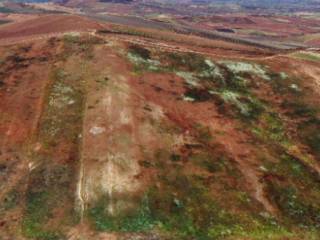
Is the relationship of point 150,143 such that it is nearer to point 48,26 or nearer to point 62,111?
point 62,111

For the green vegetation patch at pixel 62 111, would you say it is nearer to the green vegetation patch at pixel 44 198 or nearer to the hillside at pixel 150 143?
the hillside at pixel 150 143

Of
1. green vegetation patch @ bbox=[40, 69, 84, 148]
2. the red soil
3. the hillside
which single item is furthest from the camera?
the red soil

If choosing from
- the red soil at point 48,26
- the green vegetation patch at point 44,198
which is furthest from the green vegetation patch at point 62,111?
the red soil at point 48,26

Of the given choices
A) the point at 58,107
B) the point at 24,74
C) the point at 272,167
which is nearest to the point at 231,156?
the point at 272,167

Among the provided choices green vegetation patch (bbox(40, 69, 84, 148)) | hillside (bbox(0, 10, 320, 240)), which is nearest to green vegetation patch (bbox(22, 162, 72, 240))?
hillside (bbox(0, 10, 320, 240))

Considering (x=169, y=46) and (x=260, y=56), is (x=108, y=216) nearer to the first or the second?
(x=169, y=46)

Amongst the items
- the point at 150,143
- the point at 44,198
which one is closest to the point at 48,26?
the point at 150,143

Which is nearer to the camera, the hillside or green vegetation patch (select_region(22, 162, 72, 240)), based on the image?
green vegetation patch (select_region(22, 162, 72, 240))

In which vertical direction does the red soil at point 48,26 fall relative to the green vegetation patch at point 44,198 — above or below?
above

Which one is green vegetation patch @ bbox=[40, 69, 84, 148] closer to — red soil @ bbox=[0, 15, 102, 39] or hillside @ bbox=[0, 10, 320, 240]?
hillside @ bbox=[0, 10, 320, 240]

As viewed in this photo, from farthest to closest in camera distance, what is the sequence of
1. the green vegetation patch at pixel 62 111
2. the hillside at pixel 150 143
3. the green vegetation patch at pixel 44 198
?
the green vegetation patch at pixel 62 111, the hillside at pixel 150 143, the green vegetation patch at pixel 44 198
